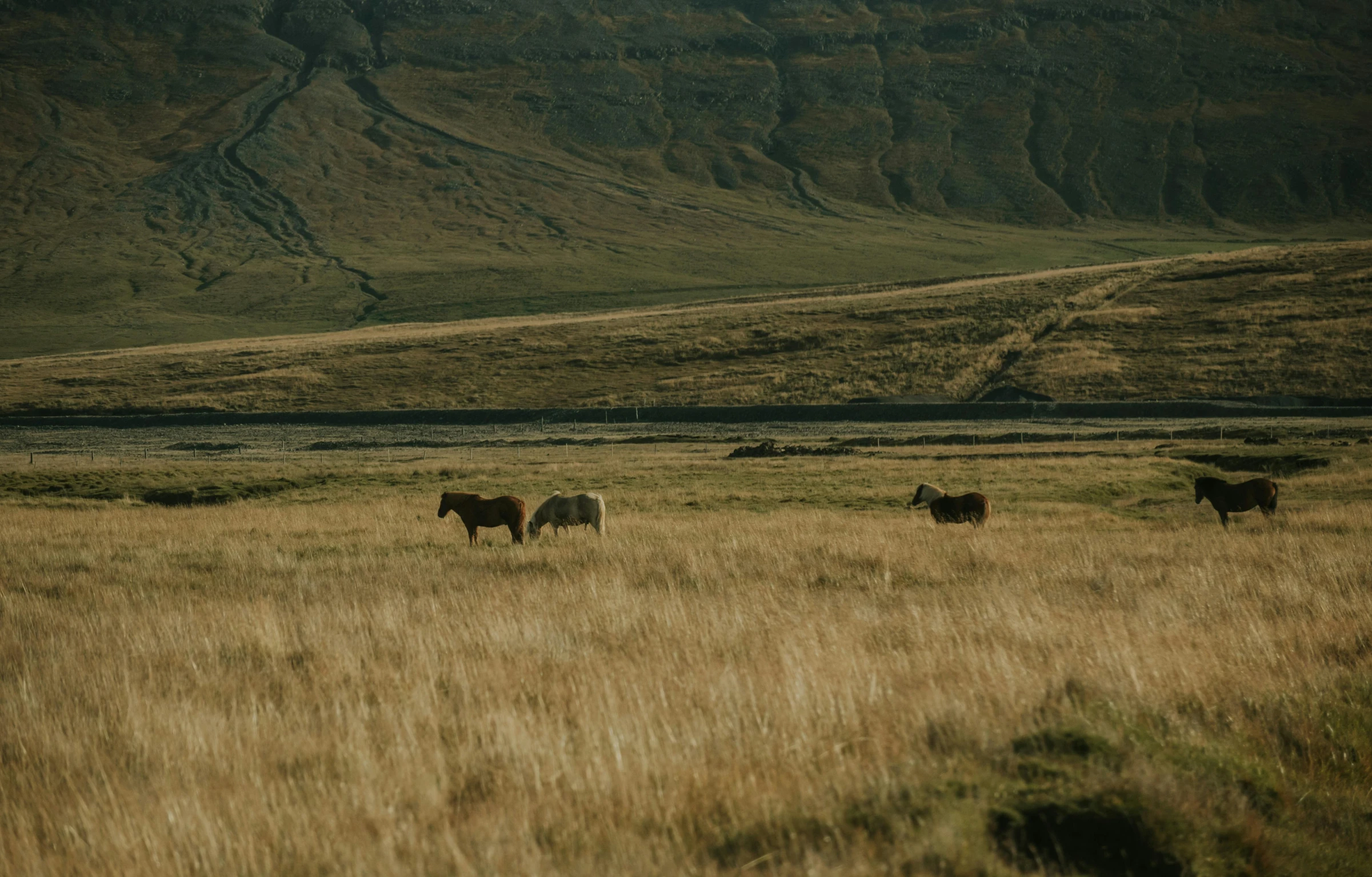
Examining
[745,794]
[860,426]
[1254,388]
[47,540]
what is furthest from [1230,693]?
[1254,388]

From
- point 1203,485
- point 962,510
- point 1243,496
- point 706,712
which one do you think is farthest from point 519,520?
point 706,712

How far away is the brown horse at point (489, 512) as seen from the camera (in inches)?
717

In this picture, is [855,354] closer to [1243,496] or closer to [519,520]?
[1243,496]

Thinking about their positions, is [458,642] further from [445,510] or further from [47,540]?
[47,540]

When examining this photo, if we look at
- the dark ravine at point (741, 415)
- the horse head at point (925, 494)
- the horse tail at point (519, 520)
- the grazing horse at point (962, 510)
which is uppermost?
the grazing horse at point (962, 510)

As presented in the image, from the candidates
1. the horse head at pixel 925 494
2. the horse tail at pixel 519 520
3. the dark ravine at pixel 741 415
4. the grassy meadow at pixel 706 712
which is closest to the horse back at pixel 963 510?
the horse head at pixel 925 494

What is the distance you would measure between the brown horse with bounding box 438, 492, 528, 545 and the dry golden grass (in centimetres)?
5299

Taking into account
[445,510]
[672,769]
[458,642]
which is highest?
[672,769]

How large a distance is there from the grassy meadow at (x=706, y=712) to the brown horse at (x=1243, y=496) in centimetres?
481

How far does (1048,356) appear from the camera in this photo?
74438 millimetres

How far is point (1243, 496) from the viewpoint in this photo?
1923 centimetres

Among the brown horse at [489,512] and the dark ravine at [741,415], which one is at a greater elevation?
the brown horse at [489,512]

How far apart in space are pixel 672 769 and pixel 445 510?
14823 mm

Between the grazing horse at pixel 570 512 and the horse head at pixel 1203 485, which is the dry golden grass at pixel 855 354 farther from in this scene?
the grazing horse at pixel 570 512
